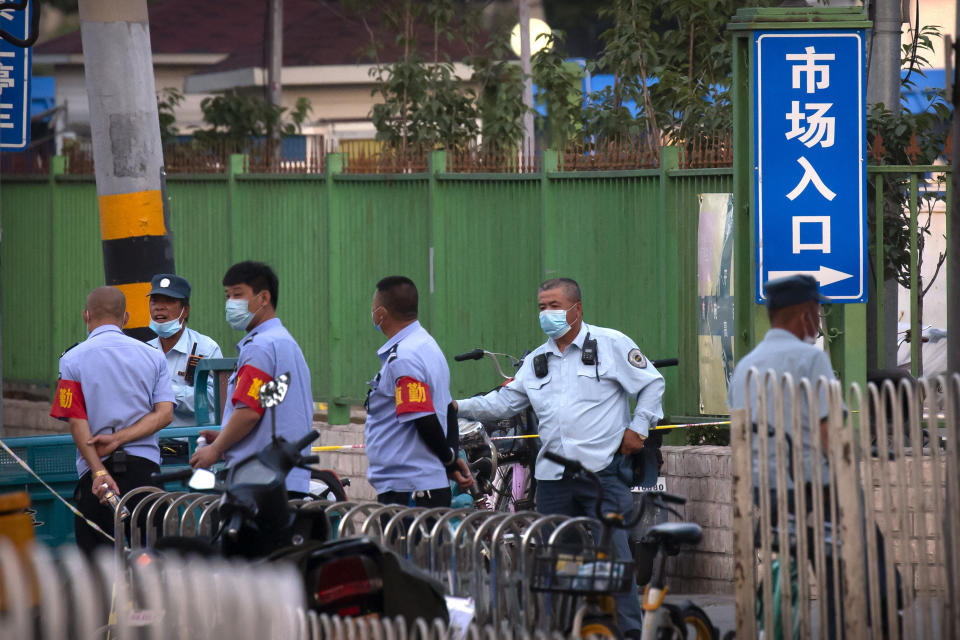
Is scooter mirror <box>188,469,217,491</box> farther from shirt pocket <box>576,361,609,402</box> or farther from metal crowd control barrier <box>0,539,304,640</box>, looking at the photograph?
shirt pocket <box>576,361,609,402</box>

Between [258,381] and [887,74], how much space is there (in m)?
4.84

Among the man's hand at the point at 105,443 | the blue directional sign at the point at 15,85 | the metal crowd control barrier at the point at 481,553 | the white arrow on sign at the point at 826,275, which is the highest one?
the blue directional sign at the point at 15,85

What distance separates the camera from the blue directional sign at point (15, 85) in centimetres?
1154

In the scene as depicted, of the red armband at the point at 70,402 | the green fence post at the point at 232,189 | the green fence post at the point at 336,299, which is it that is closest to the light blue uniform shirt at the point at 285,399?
the red armband at the point at 70,402

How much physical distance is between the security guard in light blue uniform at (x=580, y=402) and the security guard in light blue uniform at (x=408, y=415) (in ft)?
1.79

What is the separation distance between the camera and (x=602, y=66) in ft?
45.8

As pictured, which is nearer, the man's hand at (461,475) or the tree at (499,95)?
the man's hand at (461,475)

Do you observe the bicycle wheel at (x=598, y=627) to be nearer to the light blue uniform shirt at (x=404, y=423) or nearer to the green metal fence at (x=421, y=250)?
the light blue uniform shirt at (x=404, y=423)

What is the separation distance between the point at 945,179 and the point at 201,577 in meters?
6.33

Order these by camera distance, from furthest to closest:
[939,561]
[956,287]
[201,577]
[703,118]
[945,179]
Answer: [703,118] → [945,179] → [956,287] → [939,561] → [201,577]

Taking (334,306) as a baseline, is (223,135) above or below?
above

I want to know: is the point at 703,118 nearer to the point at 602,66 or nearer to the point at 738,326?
the point at 602,66

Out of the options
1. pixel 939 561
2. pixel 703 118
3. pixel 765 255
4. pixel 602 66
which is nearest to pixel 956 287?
pixel 939 561

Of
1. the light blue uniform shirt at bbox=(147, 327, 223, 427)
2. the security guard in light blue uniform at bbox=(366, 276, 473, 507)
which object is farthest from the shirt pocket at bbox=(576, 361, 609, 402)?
the light blue uniform shirt at bbox=(147, 327, 223, 427)
